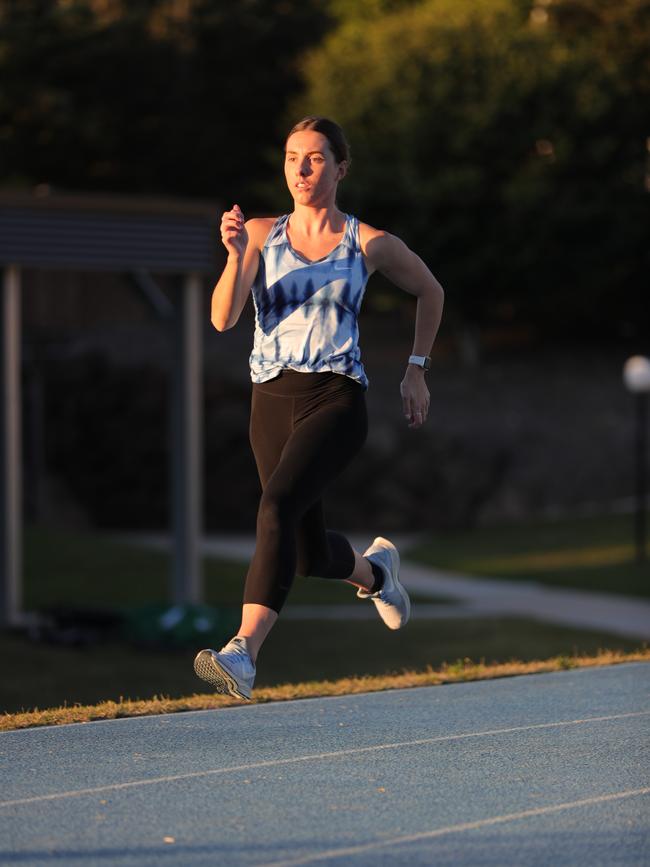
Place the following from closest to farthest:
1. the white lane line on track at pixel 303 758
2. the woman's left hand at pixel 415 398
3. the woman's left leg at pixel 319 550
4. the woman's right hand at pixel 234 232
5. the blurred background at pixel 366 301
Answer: the white lane line on track at pixel 303 758 < the woman's right hand at pixel 234 232 < the woman's left hand at pixel 415 398 < the woman's left leg at pixel 319 550 < the blurred background at pixel 366 301

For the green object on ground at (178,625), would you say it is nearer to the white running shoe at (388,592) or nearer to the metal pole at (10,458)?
the metal pole at (10,458)

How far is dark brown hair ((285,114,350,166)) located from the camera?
5.48 m

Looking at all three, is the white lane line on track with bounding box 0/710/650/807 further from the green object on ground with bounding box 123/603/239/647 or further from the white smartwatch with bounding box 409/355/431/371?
the green object on ground with bounding box 123/603/239/647

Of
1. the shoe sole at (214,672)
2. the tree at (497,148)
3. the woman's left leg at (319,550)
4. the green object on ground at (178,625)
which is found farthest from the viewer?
the tree at (497,148)

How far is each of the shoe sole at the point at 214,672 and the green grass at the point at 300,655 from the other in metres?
6.56

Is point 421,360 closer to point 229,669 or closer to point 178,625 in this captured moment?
point 229,669

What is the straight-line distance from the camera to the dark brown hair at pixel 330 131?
18.0ft

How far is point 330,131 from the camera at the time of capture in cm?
550

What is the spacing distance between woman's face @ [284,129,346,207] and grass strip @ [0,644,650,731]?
2.09 metres

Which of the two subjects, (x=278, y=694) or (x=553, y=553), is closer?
(x=278, y=694)

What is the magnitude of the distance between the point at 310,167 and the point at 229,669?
179 cm

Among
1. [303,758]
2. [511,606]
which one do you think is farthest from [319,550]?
[511,606]

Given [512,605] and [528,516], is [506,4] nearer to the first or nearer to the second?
[528,516]

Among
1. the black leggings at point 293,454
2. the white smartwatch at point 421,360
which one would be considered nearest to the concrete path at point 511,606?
the white smartwatch at point 421,360
